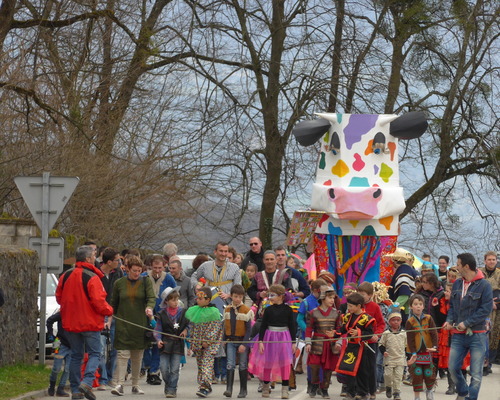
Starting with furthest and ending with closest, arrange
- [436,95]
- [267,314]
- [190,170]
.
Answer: [436,95] → [190,170] → [267,314]

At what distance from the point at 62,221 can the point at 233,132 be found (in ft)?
13.0

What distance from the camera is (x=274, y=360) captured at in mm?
15211

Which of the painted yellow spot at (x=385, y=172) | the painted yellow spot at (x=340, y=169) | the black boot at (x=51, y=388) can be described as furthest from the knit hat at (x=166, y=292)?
the painted yellow spot at (x=385, y=172)

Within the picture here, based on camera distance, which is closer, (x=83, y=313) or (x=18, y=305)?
(x=83, y=313)

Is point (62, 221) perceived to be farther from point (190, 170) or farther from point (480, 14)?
point (480, 14)

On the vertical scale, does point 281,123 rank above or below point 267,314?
above

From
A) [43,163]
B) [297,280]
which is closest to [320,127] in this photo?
[297,280]

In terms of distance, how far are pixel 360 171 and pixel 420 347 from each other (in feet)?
13.8

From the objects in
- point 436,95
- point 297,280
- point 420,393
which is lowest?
point 420,393

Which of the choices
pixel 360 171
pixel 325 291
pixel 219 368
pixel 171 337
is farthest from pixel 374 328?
pixel 360 171

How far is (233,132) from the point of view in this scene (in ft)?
86.0

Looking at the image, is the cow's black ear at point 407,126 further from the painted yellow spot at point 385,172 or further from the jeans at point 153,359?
the jeans at point 153,359

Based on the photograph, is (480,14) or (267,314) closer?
(267,314)

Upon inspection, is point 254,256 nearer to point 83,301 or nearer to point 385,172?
point 385,172
